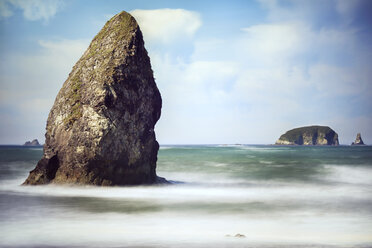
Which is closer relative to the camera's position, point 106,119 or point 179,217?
point 179,217

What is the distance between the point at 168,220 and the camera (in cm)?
991

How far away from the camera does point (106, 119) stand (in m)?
15.5

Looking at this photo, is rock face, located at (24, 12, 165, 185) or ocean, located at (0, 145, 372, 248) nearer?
ocean, located at (0, 145, 372, 248)

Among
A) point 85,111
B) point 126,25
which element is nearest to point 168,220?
point 85,111

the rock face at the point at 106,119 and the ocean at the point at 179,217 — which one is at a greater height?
the rock face at the point at 106,119

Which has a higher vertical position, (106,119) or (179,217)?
(106,119)

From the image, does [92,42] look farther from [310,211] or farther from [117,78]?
[310,211]

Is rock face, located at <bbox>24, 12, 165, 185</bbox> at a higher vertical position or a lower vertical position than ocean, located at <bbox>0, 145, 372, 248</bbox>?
higher

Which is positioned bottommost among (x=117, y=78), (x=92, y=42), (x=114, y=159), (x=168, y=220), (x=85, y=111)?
(x=168, y=220)

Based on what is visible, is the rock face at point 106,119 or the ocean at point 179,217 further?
the rock face at point 106,119

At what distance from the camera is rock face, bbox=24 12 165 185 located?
15508 mm

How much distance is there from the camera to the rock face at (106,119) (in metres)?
15.5

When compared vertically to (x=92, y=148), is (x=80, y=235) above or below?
below

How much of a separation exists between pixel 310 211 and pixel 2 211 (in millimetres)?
8942
